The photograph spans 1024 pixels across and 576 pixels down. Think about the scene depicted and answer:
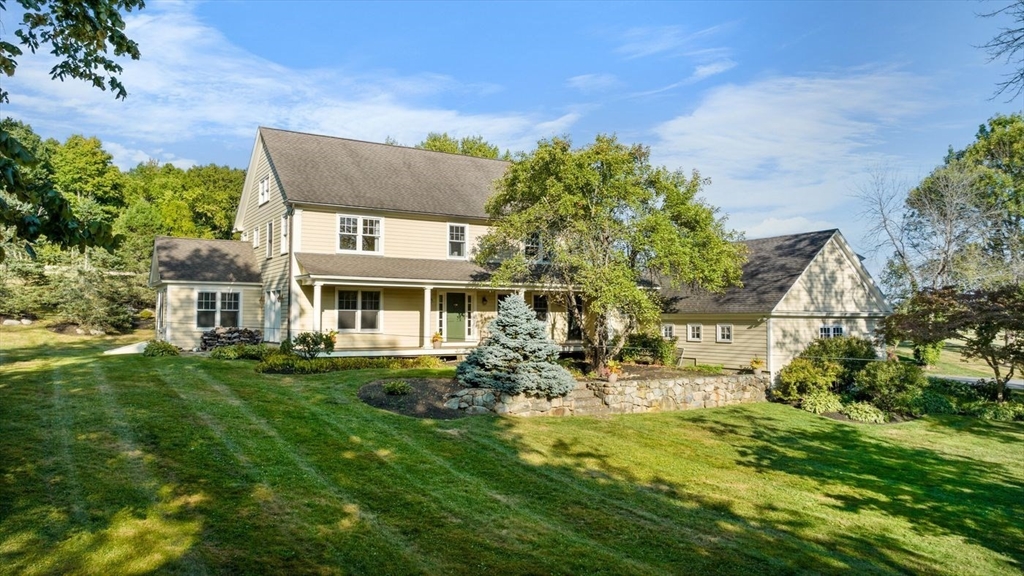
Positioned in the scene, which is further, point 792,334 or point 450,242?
point 450,242

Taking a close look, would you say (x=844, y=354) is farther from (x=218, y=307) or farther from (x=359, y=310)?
(x=218, y=307)

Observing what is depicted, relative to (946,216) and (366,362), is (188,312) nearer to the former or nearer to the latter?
(366,362)

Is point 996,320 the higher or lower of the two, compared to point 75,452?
higher

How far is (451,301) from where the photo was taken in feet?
78.2

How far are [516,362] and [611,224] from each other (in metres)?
5.66

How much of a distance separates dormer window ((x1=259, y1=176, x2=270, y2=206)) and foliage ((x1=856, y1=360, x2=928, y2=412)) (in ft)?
71.3

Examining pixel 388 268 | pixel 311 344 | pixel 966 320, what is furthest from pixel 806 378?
pixel 311 344

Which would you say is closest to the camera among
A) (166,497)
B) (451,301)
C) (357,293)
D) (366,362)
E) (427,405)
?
(166,497)

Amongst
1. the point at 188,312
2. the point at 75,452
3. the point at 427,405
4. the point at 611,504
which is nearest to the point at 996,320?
the point at 611,504

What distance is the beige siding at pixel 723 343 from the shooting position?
22.3 m

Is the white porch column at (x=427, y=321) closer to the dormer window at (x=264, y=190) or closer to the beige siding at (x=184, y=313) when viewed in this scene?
the dormer window at (x=264, y=190)

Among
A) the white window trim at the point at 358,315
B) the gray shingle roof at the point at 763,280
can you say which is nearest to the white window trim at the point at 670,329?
the gray shingle roof at the point at 763,280

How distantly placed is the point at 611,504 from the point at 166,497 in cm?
561

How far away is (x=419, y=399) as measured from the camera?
13.7m
